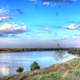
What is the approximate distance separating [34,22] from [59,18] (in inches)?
8.9

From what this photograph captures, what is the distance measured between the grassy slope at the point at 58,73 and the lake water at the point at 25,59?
43 millimetres

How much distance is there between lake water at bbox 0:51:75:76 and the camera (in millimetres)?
1393

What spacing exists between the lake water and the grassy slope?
0.04m

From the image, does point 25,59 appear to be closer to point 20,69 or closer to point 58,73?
point 20,69

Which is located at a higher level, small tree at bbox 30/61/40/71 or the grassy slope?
small tree at bbox 30/61/40/71

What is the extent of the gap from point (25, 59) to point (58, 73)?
1.01 ft

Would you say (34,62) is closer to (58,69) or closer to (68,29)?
(58,69)

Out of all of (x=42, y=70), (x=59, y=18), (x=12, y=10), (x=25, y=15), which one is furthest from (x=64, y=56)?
(x=12, y=10)

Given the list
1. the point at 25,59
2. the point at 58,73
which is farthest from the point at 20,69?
the point at 58,73

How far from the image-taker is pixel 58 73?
1.38 meters

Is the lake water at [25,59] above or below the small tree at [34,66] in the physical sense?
above

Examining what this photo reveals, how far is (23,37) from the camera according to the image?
1.43m

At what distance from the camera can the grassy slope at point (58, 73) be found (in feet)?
4.51

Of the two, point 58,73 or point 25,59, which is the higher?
point 25,59
